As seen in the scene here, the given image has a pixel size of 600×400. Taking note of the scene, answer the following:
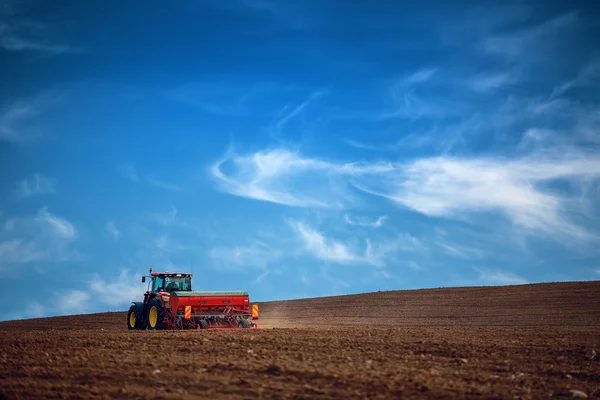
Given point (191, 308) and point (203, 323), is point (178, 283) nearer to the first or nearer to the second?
point (191, 308)

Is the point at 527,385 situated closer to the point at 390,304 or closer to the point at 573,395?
the point at 573,395

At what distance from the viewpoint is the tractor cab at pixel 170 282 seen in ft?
90.8

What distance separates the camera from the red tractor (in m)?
25.0

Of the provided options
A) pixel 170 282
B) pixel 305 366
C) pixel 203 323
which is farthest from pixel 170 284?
pixel 305 366

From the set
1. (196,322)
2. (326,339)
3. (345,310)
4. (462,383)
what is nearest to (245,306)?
(196,322)

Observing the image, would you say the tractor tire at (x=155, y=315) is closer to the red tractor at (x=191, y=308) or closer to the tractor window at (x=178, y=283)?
the red tractor at (x=191, y=308)

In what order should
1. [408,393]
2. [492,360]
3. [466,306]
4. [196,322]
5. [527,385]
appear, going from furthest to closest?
[466,306], [196,322], [492,360], [527,385], [408,393]

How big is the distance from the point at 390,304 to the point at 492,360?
3153cm

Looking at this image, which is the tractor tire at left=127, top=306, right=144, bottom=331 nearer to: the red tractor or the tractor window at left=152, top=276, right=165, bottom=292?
the red tractor

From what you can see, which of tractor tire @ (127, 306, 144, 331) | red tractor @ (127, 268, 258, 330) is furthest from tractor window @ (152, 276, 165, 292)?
tractor tire @ (127, 306, 144, 331)

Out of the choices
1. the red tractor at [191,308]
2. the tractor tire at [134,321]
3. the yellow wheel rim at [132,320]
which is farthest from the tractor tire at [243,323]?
the yellow wheel rim at [132,320]

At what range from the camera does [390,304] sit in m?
45.2

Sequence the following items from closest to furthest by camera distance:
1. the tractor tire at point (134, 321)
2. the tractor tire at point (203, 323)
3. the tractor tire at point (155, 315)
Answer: the tractor tire at point (203, 323)
the tractor tire at point (155, 315)
the tractor tire at point (134, 321)

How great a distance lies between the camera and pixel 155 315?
26.8 metres
